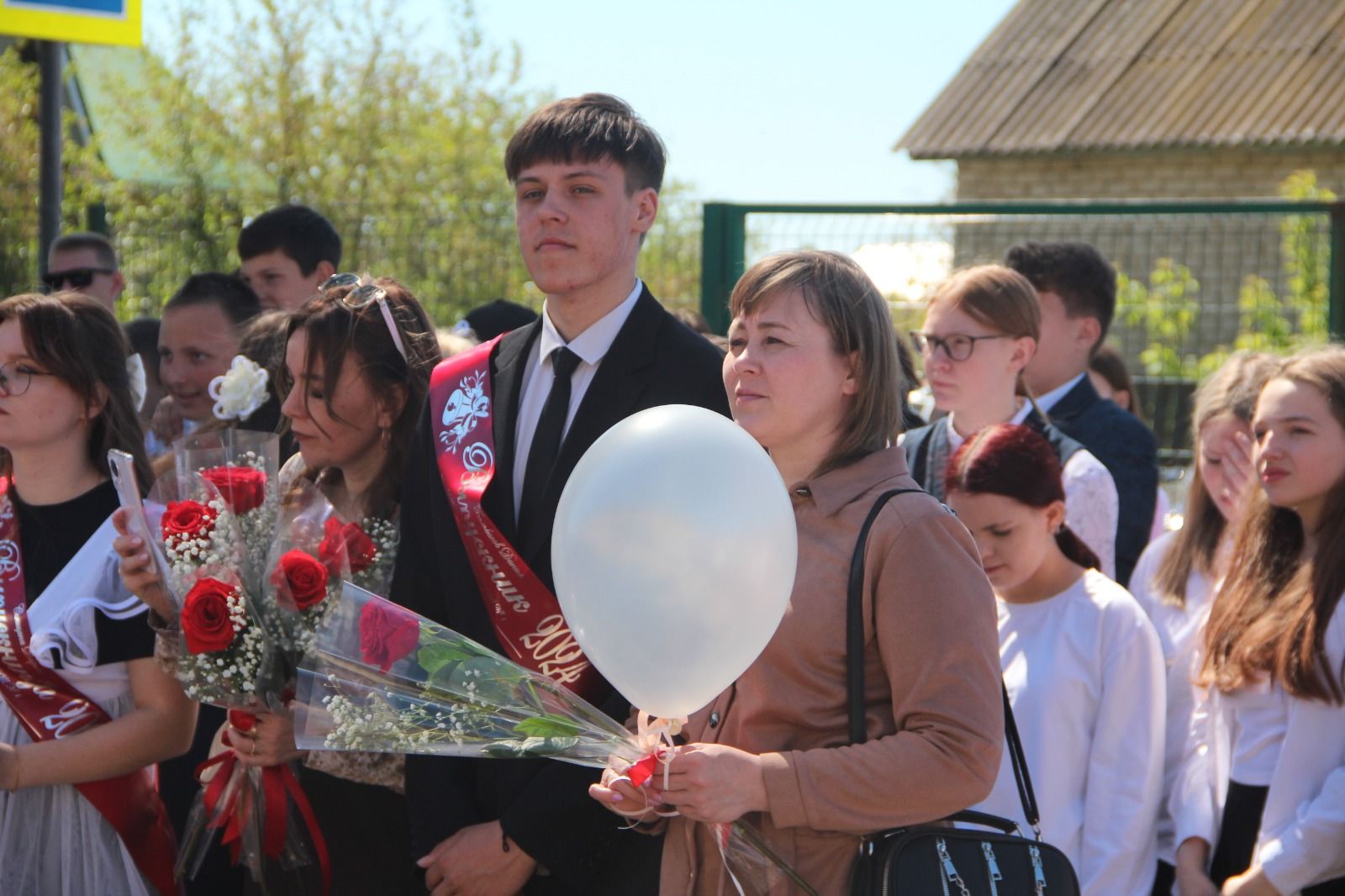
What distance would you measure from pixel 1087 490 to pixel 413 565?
5.89 feet

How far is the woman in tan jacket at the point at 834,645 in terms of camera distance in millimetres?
2141

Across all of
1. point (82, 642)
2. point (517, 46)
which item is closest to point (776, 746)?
point (82, 642)

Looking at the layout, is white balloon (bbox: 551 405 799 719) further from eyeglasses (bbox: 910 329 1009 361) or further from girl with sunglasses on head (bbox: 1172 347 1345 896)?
eyeglasses (bbox: 910 329 1009 361)

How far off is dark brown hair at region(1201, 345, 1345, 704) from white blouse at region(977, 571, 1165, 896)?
23 cm

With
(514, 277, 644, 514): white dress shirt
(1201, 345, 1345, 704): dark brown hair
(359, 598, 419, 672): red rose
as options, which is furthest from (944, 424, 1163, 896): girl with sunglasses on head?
(359, 598, 419, 672): red rose

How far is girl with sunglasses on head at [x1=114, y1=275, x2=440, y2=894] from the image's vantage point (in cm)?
316

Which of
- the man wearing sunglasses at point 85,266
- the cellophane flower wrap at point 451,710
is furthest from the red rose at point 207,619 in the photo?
the man wearing sunglasses at point 85,266

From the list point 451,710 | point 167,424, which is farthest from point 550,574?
point 167,424

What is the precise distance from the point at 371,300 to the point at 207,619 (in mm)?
928

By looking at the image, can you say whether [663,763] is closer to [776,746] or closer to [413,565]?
[776,746]

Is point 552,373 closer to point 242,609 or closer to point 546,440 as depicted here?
point 546,440

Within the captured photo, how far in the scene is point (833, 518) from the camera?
7.53 feet

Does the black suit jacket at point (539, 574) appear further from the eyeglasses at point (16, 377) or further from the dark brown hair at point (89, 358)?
the eyeglasses at point (16, 377)

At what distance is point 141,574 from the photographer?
2.99 meters
